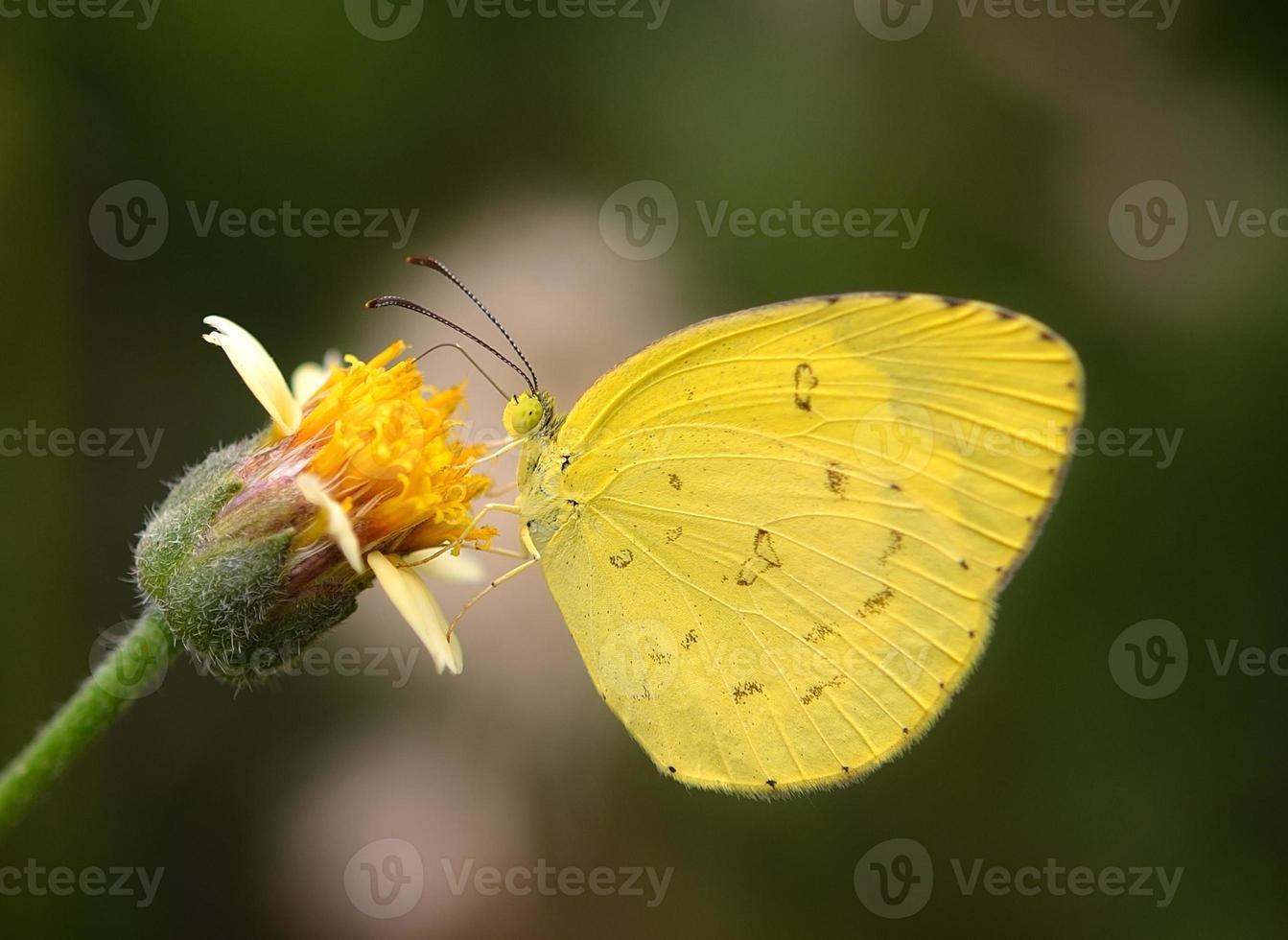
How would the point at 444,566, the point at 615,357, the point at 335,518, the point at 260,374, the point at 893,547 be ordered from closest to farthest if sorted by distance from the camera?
the point at 335,518 → the point at 260,374 → the point at 444,566 → the point at 893,547 → the point at 615,357

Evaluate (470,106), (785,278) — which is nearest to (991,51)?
(785,278)

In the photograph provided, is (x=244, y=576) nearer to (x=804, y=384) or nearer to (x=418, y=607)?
(x=418, y=607)

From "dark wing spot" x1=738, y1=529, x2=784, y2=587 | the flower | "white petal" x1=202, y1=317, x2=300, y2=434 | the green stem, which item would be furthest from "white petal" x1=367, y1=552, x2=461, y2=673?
"dark wing spot" x1=738, y1=529, x2=784, y2=587

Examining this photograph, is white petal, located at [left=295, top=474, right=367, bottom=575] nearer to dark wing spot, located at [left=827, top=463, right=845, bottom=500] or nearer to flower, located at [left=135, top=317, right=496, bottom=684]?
flower, located at [left=135, top=317, right=496, bottom=684]

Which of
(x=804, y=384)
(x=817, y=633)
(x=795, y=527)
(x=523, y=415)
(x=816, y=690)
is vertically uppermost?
(x=804, y=384)

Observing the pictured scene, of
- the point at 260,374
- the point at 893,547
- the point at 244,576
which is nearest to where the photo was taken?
the point at 244,576

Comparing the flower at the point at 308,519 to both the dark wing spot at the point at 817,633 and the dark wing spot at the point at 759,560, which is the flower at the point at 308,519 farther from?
the dark wing spot at the point at 817,633

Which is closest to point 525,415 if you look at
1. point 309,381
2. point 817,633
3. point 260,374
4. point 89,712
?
point 309,381

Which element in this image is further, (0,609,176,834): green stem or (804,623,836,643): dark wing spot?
(804,623,836,643): dark wing spot
